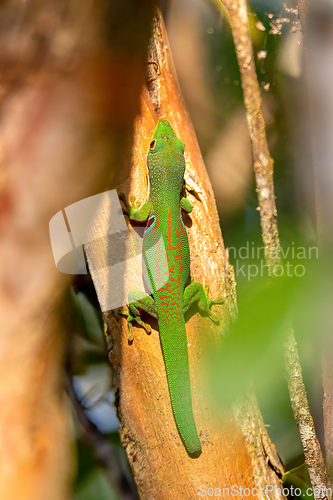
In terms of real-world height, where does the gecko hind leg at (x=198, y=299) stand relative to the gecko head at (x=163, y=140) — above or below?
below

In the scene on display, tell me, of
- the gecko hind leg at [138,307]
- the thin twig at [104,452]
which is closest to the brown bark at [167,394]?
the gecko hind leg at [138,307]

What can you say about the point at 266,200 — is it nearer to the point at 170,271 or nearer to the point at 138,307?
the point at 170,271

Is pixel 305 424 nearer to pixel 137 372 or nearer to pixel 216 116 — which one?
pixel 137 372

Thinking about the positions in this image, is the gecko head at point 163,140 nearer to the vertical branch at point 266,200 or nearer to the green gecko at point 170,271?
the green gecko at point 170,271

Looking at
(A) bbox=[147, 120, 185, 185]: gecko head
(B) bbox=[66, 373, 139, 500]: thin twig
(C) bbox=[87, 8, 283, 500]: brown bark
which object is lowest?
(B) bbox=[66, 373, 139, 500]: thin twig

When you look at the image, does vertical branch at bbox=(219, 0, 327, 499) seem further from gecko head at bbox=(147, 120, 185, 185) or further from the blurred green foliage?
gecko head at bbox=(147, 120, 185, 185)

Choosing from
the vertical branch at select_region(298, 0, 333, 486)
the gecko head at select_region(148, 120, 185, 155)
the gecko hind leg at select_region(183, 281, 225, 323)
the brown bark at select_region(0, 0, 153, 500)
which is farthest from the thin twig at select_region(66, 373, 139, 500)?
the gecko head at select_region(148, 120, 185, 155)

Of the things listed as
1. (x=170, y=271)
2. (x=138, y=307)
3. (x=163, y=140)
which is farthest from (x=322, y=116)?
(x=138, y=307)
